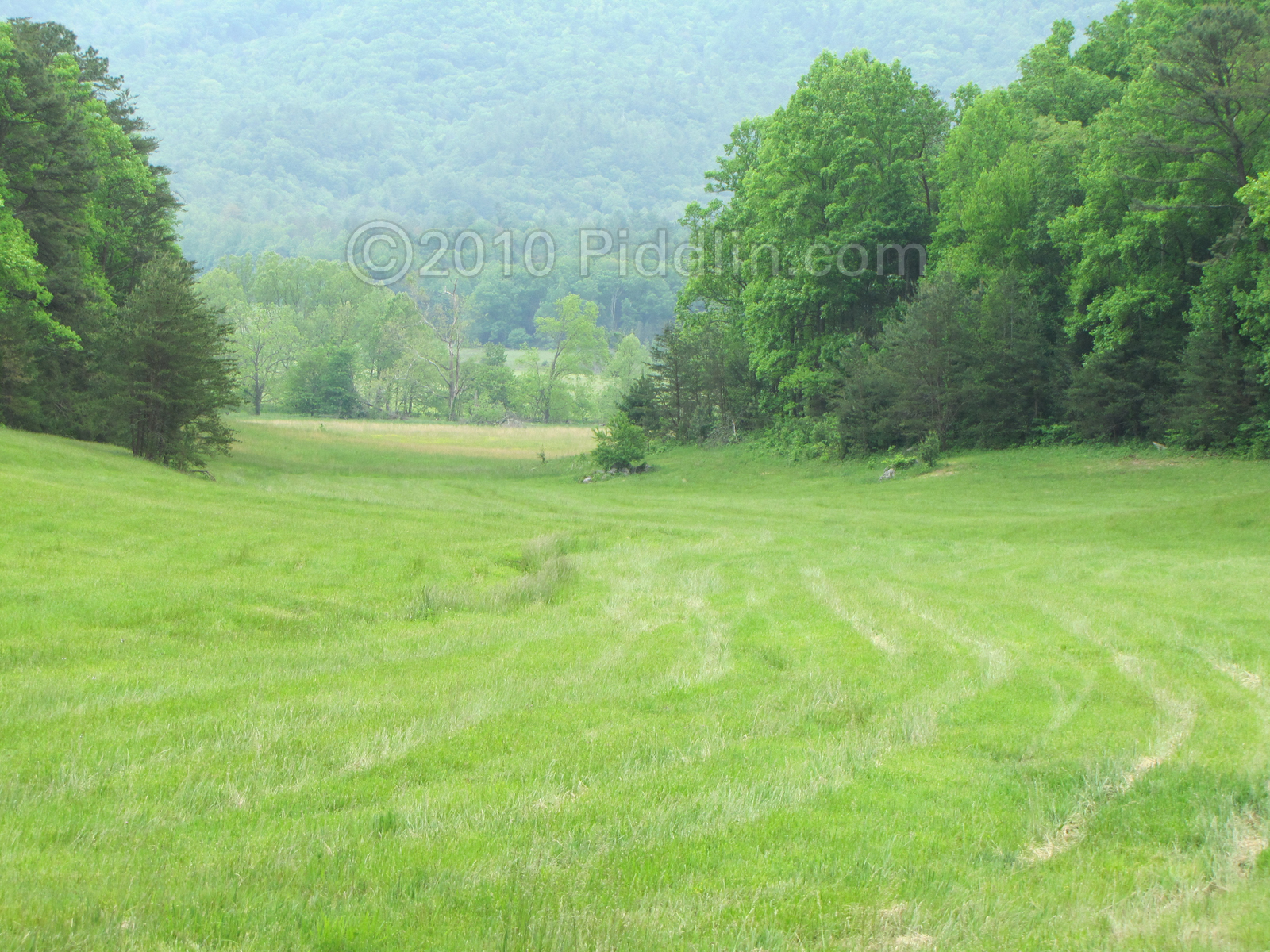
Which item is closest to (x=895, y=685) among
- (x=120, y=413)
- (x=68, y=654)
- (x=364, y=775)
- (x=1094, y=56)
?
(x=364, y=775)

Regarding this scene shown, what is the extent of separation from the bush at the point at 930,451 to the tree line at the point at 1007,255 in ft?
9.37

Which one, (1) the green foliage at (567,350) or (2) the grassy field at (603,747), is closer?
(2) the grassy field at (603,747)

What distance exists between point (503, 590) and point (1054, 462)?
32178mm

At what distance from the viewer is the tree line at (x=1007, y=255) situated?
Result: 3775cm

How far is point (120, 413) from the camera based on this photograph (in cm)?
3634

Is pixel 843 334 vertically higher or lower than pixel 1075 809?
higher

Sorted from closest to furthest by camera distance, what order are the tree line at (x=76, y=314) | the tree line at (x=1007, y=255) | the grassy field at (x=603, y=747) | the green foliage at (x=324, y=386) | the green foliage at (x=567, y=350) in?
the grassy field at (x=603, y=747), the tree line at (x=76, y=314), the tree line at (x=1007, y=255), the green foliage at (x=324, y=386), the green foliage at (x=567, y=350)

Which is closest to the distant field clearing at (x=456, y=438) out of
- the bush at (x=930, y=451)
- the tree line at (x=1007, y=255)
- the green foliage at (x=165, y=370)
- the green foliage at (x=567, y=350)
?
the tree line at (x=1007, y=255)

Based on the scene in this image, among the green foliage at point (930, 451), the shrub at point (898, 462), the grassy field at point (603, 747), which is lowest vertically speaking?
the grassy field at point (603, 747)

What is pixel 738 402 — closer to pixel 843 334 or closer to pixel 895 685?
pixel 843 334

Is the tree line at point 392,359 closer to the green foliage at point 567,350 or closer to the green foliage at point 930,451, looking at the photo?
the green foliage at point 567,350

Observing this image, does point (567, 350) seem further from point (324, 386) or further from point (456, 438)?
point (456, 438)

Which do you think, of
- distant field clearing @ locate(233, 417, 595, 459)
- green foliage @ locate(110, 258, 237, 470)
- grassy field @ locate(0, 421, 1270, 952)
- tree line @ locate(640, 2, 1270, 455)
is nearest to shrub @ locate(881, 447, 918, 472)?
tree line @ locate(640, 2, 1270, 455)

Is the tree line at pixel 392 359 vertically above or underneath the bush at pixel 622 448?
above
